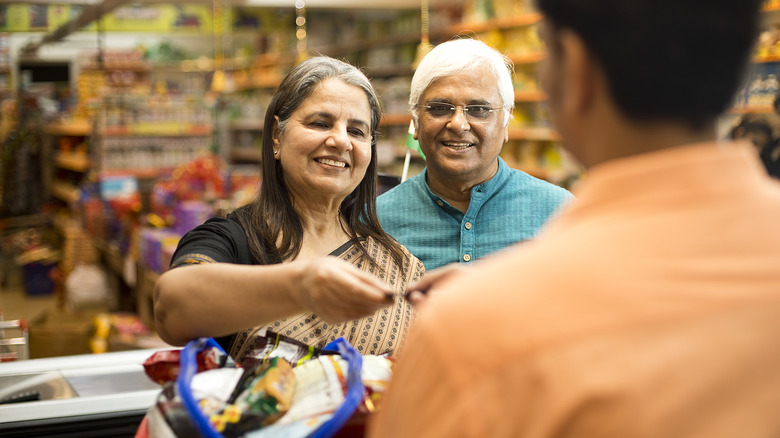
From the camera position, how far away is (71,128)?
7.53 m

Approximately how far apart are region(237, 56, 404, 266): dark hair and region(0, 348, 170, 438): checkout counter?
0.70m

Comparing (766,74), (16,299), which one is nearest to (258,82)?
(16,299)

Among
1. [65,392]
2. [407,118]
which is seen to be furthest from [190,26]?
[65,392]

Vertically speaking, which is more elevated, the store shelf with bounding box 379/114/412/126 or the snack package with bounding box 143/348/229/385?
the store shelf with bounding box 379/114/412/126

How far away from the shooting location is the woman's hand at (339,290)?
1001mm

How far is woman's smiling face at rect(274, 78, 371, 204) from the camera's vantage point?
1823 mm

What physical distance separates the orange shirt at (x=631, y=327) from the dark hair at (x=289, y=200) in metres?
1.08

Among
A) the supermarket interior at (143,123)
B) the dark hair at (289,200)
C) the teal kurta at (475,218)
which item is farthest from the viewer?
the supermarket interior at (143,123)

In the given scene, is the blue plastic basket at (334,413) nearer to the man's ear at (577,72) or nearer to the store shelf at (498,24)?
the man's ear at (577,72)

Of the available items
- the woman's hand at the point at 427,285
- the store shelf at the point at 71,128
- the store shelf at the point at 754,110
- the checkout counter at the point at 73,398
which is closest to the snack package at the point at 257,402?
the woman's hand at the point at 427,285

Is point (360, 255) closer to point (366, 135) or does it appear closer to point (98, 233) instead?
point (366, 135)

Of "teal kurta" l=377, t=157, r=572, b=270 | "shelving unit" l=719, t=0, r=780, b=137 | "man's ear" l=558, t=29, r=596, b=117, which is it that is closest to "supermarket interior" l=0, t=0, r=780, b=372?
"shelving unit" l=719, t=0, r=780, b=137

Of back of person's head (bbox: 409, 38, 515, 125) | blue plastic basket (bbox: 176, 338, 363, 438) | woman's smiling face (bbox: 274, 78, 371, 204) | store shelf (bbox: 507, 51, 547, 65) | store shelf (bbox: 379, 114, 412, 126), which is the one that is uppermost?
store shelf (bbox: 507, 51, 547, 65)

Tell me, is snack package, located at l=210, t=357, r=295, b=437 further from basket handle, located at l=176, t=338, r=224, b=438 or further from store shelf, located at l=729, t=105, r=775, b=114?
store shelf, located at l=729, t=105, r=775, b=114
